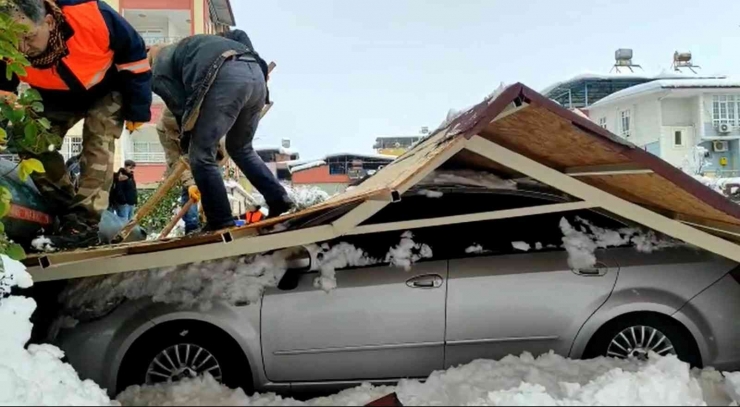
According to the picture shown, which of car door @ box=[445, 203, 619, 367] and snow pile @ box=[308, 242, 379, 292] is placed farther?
snow pile @ box=[308, 242, 379, 292]

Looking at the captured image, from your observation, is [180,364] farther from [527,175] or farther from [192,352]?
[527,175]

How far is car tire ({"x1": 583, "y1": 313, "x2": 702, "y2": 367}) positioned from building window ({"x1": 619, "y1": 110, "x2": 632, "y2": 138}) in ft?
134

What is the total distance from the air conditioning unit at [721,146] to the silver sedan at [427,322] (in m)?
41.8

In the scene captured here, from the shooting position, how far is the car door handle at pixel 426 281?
145 inches

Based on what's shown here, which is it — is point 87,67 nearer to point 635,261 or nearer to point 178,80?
point 178,80

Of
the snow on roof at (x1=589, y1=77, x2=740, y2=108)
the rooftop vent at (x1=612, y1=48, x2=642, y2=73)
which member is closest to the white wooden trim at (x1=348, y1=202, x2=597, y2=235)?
the snow on roof at (x1=589, y1=77, x2=740, y2=108)

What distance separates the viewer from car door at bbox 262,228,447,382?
11.9 feet

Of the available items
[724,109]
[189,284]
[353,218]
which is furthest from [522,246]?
[724,109]

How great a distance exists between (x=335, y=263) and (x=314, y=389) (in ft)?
2.37

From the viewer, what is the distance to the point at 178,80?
4.48m

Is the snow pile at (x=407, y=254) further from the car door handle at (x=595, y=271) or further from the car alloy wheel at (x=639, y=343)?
the car alloy wheel at (x=639, y=343)

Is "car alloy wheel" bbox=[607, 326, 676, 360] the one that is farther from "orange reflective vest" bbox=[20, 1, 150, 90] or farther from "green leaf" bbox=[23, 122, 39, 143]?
"orange reflective vest" bbox=[20, 1, 150, 90]

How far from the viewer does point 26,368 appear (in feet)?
9.25

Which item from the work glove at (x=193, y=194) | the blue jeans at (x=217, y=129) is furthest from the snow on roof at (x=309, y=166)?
the blue jeans at (x=217, y=129)
